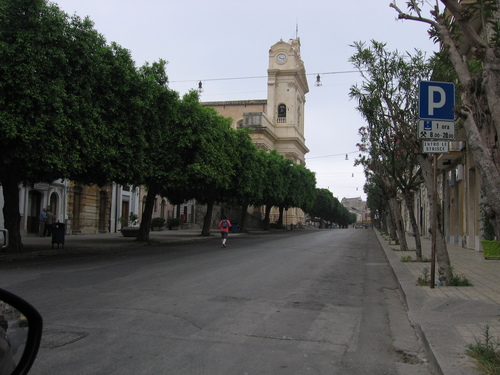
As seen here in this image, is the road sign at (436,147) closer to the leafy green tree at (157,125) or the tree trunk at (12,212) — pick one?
the leafy green tree at (157,125)

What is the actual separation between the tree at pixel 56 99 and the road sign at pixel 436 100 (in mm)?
10096

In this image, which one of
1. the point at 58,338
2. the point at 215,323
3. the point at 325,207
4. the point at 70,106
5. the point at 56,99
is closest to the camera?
the point at 58,338

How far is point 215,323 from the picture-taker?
6.27 metres

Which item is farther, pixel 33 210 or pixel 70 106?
pixel 33 210

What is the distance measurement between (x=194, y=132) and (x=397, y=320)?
18.0 m

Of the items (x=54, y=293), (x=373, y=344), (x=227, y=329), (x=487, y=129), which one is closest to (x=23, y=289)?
(x=54, y=293)

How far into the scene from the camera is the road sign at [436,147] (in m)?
8.75

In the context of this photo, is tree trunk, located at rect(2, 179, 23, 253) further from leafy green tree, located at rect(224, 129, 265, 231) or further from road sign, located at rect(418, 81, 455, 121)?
leafy green tree, located at rect(224, 129, 265, 231)

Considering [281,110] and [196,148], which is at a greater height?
[281,110]


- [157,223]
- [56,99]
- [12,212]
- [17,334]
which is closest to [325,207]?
[157,223]

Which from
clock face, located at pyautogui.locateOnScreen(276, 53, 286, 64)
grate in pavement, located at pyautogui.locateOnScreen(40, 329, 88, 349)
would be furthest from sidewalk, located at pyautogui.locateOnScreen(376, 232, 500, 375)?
clock face, located at pyautogui.locateOnScreen(276, 53, 286, 64)

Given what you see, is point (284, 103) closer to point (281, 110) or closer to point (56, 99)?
point (281, 110)

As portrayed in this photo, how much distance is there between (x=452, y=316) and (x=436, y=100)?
13.4ft

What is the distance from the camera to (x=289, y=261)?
1542 cm
